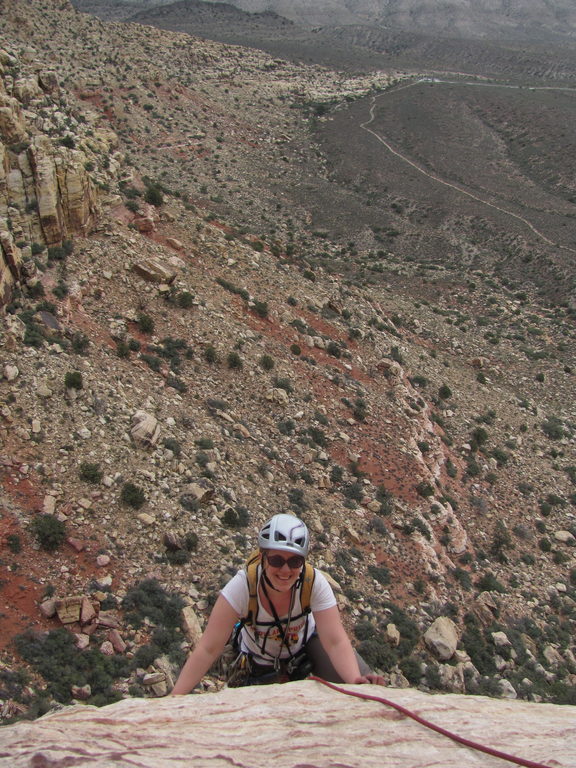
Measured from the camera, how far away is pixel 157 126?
57.6 metres

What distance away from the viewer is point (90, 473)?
1177cm

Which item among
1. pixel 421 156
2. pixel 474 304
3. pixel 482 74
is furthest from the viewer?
pixel 482 74

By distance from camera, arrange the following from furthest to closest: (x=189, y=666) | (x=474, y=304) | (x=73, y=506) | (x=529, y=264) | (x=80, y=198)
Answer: (x=529, y=264) < (x=474, y=304) < (x=80, y=198) < (x=73, y=506) < (x=189, y=666)

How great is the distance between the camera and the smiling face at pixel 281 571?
462cm

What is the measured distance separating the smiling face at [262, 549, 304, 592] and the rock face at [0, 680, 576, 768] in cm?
91

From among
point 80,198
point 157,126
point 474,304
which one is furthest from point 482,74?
point 80,198

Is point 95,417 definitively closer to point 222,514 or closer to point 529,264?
point 222,514

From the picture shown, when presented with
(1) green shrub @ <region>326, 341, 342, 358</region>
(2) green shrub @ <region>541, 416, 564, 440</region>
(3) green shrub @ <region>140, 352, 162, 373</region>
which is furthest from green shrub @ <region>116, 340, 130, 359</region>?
(2) green shrub @ <region>541, 416, 564, 440</region>

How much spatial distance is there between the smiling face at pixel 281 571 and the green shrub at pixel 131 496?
7.89m

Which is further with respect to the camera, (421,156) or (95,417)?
(421,156)

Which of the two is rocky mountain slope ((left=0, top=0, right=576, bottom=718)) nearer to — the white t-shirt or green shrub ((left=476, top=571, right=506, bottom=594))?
green shrub ((left=476, top=571, right=506, bottom=594))

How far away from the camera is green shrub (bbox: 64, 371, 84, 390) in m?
13.3

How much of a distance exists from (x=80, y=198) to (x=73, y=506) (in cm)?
1156

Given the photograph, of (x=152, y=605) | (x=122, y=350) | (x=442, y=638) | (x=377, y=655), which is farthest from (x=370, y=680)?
(x=122, y=350)
